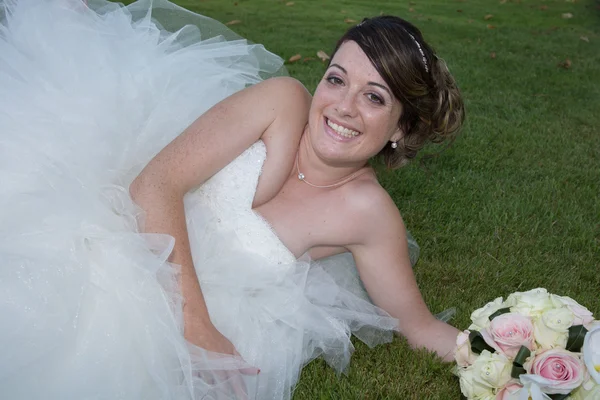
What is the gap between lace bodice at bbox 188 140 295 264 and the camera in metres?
3.19

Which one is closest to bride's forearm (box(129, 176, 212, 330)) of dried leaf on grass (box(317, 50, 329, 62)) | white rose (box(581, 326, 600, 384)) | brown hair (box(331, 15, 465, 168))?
brown hair (box(331, 15, 465, 168))

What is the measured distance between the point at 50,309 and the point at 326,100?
1.43m

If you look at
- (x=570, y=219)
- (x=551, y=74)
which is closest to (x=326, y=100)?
(x=570, y=219)

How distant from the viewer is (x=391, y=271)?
3221 mm

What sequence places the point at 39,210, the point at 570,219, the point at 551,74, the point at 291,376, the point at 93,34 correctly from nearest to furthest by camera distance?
the point at 39,210, the point at 291,376, the point at 93,34, the point at 570,219, the point at 551,74

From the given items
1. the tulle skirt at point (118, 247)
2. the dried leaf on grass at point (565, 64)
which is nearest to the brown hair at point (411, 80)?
the tulle skirt at point (118, 247)

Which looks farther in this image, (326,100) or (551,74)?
(551,74)

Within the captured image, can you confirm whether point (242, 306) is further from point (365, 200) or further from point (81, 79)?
point (81, 79)

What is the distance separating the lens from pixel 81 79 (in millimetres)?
3270

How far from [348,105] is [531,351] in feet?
4.11

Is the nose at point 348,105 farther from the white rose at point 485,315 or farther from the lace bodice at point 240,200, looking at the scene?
the white rose at point 485,315

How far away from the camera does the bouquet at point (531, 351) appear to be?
2.22 metres

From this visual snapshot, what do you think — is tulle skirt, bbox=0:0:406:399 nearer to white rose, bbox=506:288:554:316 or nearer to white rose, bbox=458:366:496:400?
white rose, bbox=458:366:496:400

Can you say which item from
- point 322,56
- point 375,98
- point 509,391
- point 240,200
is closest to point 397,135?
point 375,98
